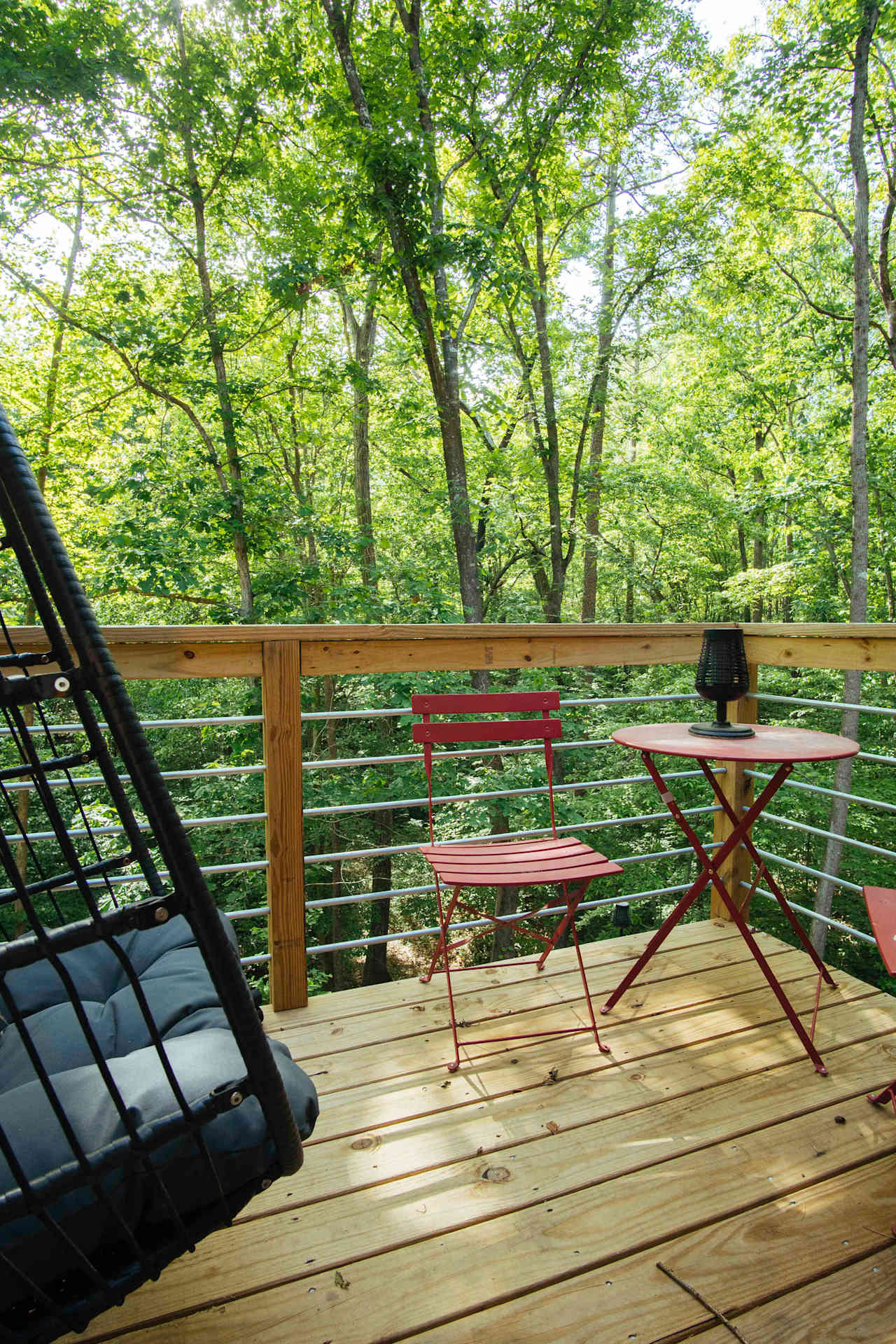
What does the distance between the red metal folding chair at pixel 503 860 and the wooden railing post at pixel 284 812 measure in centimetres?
37

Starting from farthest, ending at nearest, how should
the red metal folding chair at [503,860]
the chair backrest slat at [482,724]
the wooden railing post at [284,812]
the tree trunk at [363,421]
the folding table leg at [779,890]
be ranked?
the tree trunk at [363,421] < the chair backrest slat at [482,724] < the wooden railing post at [284,812] < the folding table leg at [779,890] < the red metal folding chair at [503,860]

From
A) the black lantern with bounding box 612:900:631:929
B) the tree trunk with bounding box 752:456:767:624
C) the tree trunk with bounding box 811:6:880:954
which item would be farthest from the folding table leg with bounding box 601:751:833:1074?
the tree trunk with bounding box 752:456:767:624

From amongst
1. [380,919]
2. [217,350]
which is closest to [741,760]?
[217,350]

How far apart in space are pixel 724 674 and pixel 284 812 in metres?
1.29

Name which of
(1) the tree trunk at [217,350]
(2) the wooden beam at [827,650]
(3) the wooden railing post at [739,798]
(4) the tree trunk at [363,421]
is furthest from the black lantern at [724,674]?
(4) the tree trunk at [363,421]

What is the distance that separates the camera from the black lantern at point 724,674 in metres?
1.99

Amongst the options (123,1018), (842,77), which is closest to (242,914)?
(123,1018)

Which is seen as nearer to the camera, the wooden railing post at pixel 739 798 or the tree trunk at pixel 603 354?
the wooden railing post at pixel 739 798

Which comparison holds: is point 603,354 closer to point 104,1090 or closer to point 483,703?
point 483,703

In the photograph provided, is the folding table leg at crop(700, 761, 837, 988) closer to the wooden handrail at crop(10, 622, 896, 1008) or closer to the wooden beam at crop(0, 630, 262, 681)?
the wooden handrail at crop(10, 622, 896, 1008)

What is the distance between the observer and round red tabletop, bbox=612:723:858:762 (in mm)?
1700

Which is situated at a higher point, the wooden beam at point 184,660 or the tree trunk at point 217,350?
the tree trunk at point 217,350

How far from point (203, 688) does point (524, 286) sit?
5.57 m

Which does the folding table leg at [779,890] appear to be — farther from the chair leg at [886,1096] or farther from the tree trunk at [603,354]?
the tree trunk at [603,354]
